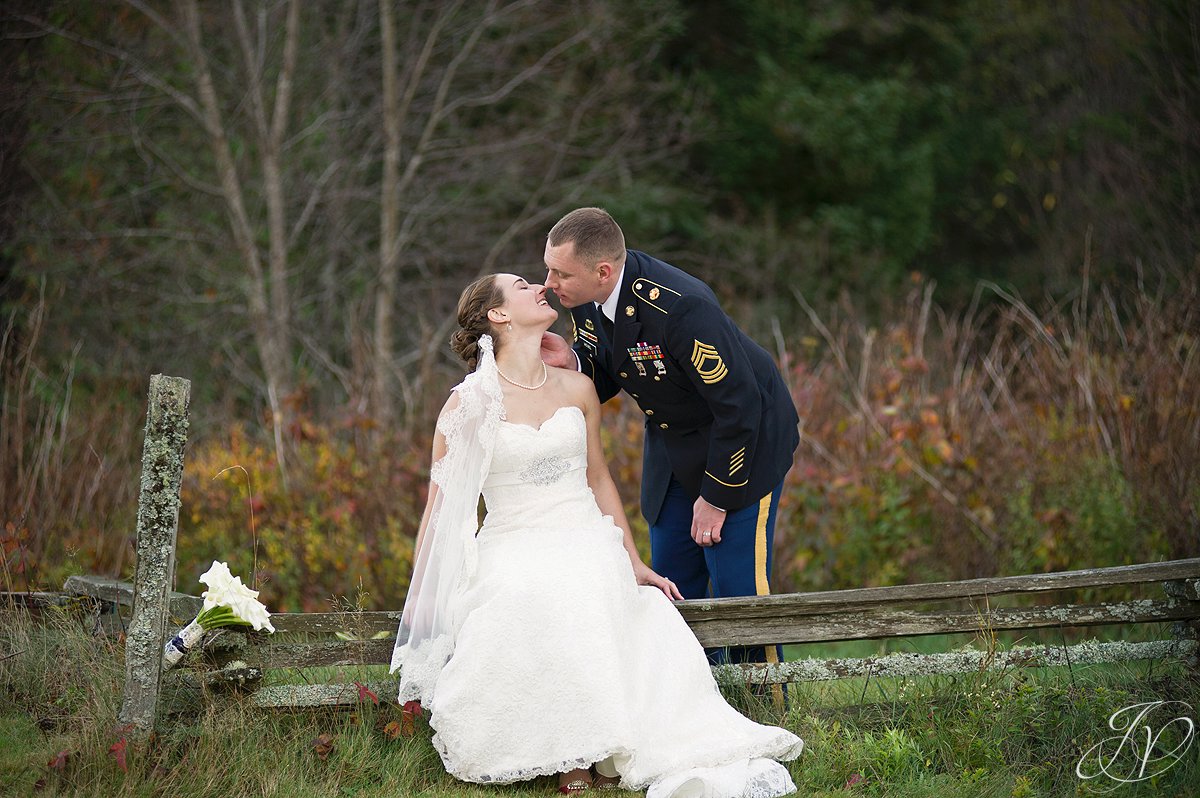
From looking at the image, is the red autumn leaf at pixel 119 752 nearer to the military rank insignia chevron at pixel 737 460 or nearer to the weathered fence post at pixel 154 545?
the weathered fence post at pixel 154 545

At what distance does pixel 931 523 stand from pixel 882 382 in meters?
1.15

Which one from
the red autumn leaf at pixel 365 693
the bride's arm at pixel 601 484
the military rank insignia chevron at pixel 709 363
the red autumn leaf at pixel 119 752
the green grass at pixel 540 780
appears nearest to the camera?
the red autumn leaf at pixel 119 752

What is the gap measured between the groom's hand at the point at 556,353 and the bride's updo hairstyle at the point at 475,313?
0.82ft

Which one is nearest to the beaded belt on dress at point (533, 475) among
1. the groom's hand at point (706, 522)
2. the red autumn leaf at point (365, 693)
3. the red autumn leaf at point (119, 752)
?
the groom's hand at point (706, 522)

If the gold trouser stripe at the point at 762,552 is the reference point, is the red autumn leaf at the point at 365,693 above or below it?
below

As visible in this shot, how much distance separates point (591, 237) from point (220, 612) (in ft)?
6.52

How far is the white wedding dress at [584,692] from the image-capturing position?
3.93 metres

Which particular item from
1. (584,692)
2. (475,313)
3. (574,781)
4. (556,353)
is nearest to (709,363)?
(556,353)

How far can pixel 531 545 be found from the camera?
14.2 feet

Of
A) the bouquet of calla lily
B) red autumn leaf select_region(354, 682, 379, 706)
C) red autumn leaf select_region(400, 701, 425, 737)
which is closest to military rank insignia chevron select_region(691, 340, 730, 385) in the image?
red autumn leaf select_region(400, 701, 425, 737)

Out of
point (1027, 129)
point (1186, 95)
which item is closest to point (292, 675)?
point (1186, 95)

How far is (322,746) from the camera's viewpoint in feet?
13.7

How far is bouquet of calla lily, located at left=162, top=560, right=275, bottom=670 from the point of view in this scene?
4055 millimetres

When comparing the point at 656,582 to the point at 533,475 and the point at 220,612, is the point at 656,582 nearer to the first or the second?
the point at 533,475
